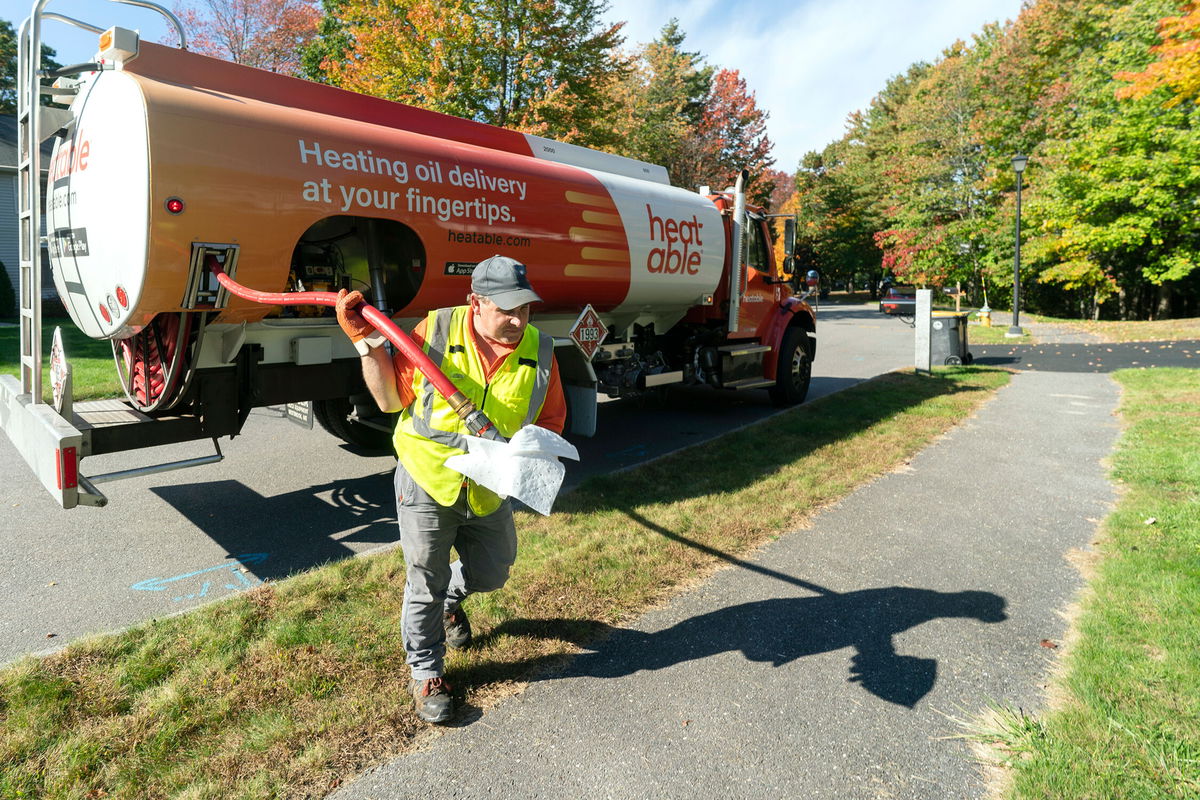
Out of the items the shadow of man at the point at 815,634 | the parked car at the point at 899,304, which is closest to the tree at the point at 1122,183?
the parked car at the point at 899,304

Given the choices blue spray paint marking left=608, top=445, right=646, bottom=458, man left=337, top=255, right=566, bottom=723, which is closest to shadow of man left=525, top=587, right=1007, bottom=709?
man left=337, top=255, right=566, bottom=723

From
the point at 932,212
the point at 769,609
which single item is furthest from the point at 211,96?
the point at 932,212

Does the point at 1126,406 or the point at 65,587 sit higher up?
the point at 1126,406

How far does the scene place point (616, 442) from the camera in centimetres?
Answer: 771

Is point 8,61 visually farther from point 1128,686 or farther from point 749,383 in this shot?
point 1128,686

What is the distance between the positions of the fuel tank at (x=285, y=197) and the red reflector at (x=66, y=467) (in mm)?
775

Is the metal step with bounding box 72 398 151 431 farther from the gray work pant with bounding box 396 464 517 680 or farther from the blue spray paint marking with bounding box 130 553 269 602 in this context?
the gray work pant with bounding box 396 464 517 680

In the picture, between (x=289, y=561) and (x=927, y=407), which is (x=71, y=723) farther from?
(x=927, y=407)

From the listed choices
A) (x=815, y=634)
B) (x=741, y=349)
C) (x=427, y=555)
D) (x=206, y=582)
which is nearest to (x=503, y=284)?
(x=427, y=555)

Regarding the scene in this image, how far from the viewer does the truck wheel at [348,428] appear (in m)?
6.31

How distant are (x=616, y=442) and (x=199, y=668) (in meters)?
5.03

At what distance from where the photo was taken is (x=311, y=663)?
3129 mm

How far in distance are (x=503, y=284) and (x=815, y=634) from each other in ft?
7.48

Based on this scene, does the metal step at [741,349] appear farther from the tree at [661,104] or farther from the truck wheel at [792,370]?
the tree at [661,104]
